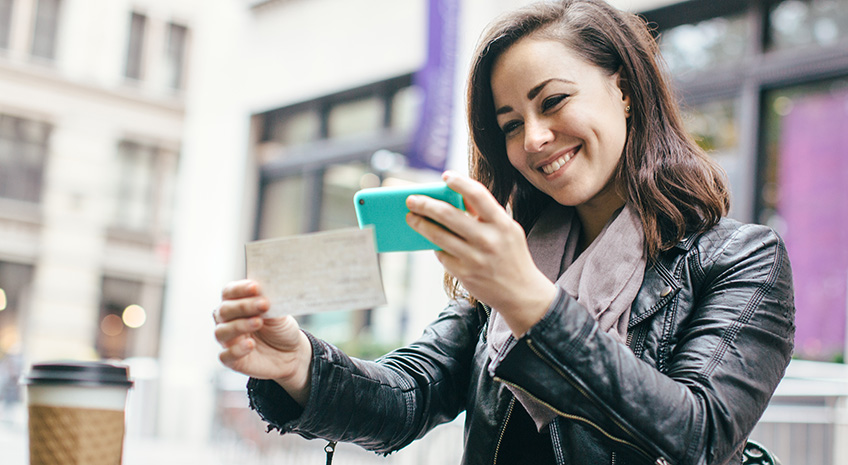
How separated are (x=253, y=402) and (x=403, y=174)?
6.83 m

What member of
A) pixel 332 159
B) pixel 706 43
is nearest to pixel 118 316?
pixel 332 159

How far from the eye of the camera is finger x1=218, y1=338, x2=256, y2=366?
1.36 metres

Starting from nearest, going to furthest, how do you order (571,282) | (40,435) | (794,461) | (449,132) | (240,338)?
(240,338) < (571,282) < (40,435) < (794,461) < (449,132)

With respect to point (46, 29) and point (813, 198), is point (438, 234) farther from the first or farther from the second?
point (46, 29)

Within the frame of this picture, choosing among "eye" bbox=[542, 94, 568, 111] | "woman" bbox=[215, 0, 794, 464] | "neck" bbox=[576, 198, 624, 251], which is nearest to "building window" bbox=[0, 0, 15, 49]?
"woman" bbox=[215, 0, 794, 464]

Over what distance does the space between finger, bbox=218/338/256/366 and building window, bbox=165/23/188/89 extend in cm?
2111

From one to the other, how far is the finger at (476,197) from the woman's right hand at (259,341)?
37 centimetres

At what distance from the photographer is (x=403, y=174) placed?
833 cm

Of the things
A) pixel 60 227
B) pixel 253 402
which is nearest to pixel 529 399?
pixel 253 402

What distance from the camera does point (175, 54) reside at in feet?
70.2

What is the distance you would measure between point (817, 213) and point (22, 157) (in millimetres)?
17672

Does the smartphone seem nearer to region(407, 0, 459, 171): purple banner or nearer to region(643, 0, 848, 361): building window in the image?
region(643, 0, 848, 361): building window

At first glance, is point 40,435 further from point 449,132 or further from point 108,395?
point 449,132

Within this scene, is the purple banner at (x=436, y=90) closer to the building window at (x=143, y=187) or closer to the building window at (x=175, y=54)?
the building window at (x=143, y=187)
